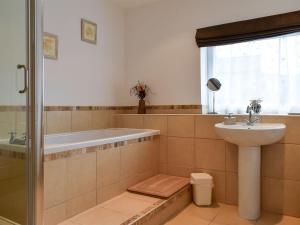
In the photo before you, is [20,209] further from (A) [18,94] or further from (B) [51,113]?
(B) [51,113]

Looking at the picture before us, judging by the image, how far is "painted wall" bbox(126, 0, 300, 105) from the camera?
9.34ft

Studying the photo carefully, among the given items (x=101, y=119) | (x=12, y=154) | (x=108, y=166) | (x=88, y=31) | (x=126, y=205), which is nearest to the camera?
(x=12, y=154)

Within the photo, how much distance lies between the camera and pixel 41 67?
4.29 ft

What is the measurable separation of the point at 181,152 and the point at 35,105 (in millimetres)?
1772

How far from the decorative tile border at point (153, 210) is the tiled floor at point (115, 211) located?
4 centimetres

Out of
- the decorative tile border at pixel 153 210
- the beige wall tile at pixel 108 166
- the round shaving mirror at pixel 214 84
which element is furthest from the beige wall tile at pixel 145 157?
the round shaving mirror at pixel 214 84

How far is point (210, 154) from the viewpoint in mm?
2562

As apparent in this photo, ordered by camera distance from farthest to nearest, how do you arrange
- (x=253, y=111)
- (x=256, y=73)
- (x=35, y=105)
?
(x=256, y=73), (x=253, y=111), (x=35, y=105)

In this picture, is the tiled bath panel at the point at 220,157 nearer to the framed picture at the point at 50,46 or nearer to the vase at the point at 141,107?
the vase at the point at 141,107

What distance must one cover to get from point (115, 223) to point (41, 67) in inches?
43.6

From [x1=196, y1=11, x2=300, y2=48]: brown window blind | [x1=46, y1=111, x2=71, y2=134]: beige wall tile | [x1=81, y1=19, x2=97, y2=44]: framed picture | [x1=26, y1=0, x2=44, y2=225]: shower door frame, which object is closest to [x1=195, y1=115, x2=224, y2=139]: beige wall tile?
[x1=196, y1=11, x2=300, y2=48]: brown window blind

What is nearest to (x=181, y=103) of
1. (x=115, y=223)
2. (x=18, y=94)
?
(x=115, y=223)

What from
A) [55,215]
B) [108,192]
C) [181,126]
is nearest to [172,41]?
[181,126]

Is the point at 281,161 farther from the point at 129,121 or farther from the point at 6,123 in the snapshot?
the point at 6,123
